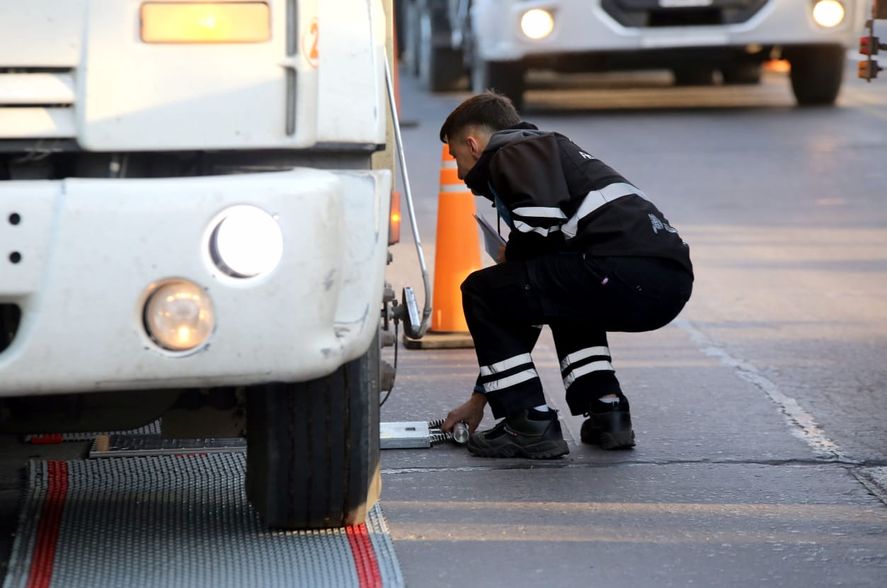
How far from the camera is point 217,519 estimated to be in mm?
4375

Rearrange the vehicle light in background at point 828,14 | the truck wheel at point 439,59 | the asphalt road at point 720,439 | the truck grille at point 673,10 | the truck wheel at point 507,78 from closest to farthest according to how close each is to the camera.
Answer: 1. the asphalt road at point 720,439
2. the truck grille at point 673,10
3. the vehicle light in background at point 828,14
4. the truck wheel at point 507,78
5. the truck wheel at point 439,59

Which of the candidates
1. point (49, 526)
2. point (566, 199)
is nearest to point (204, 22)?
point (49, 526)

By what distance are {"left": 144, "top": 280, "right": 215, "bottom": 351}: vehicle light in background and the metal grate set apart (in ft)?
2.39

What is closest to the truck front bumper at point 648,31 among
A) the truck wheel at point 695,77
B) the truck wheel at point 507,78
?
the truck wheel at point 507,78

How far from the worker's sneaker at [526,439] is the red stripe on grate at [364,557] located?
2.91ft

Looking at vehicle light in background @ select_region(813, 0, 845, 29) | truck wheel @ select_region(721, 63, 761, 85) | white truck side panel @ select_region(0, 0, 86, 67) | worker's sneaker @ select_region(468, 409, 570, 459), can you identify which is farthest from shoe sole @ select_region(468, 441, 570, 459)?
truck wheel @ select_region(721, 63, 761, 85)

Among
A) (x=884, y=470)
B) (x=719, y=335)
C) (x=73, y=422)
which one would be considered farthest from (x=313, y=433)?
(x=719, y=335)

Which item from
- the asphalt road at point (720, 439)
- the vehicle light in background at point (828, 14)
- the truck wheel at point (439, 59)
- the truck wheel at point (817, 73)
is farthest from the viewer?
the truck wheel at point (439, 59)

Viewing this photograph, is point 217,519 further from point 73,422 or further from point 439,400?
point 439,400

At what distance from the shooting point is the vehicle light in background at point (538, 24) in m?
13.8

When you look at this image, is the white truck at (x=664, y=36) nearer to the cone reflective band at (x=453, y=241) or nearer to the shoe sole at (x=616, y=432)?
the cone reflective band at (x=453, y=241)

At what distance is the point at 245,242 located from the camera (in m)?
3.34

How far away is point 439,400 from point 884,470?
1638 millimetres

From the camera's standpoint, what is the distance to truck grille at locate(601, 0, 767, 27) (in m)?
13.6
